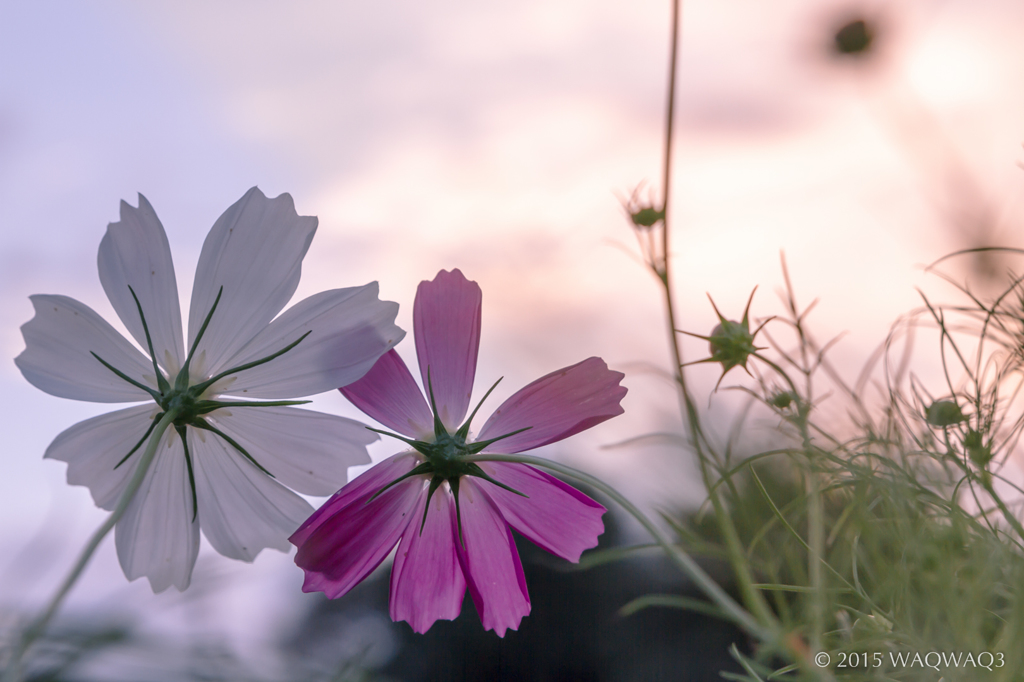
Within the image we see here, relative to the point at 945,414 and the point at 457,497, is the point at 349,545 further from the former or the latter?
the point at 945,414

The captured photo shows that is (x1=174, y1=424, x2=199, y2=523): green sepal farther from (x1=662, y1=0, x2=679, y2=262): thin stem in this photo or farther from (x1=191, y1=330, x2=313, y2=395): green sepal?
(x1=662, y1=0, x2=679, y2=262): thin stem

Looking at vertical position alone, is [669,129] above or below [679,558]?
above

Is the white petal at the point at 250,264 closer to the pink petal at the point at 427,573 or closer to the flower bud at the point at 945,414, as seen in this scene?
the pink petal at the point at 427,573

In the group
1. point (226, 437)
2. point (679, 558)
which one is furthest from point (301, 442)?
point (679, 558)

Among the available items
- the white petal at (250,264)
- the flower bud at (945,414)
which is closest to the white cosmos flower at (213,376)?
the white petal at (250,264)

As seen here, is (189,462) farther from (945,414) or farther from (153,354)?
(945,414)
